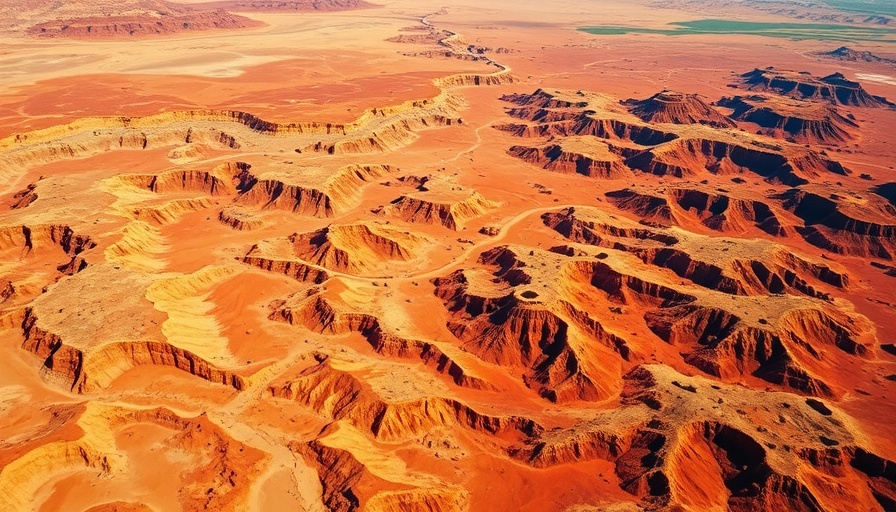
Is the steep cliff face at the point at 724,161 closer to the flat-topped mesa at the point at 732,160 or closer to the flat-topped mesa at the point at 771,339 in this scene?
the flat-topped mesa at the point at 732,160

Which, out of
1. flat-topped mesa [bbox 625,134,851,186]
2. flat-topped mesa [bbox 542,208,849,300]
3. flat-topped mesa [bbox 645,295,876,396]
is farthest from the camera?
flat-topped mesa [bbox 625,134,851,186]

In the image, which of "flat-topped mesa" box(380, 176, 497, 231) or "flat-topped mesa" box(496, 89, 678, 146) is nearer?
"flat-topped mesa" box(380, 176, 497, 231)

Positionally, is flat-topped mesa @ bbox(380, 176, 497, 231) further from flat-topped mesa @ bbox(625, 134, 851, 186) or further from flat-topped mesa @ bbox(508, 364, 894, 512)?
flat-topped mesa @ bbox(508, 364, 894, 512)

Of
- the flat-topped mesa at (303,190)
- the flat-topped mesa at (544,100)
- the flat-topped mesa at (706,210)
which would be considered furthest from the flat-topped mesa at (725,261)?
the flat-topped mesa at (544,100)

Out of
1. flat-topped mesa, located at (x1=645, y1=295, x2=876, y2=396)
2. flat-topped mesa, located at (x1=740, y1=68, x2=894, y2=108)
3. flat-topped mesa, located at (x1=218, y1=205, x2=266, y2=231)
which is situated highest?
flat-topped mesa, located at (x1=740, y1=68, x2=894, y2=108)

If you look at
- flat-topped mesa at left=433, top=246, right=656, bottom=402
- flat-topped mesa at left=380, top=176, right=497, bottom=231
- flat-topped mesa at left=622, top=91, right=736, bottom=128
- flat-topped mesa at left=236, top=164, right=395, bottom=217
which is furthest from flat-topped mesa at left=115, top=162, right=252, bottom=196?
flat-topped mesa at left=622, top=91, right=736, bottom=128

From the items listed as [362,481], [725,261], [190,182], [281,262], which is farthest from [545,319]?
[190,182]
